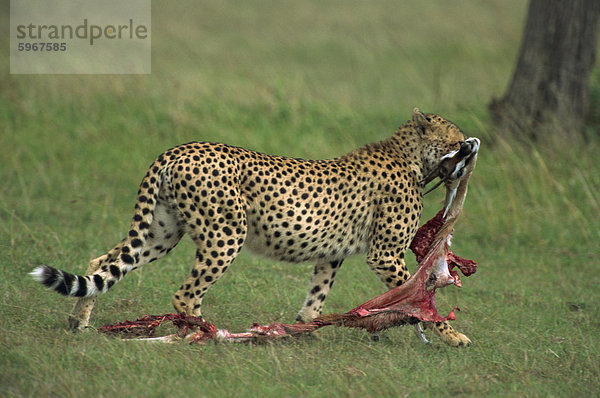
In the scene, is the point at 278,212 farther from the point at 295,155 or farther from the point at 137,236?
the point at 295,155

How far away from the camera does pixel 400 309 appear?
16.1 feet

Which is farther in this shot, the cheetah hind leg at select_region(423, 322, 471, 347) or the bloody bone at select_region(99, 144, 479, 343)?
the cheetah hind leg at select_region(423, 322, 471, 347)

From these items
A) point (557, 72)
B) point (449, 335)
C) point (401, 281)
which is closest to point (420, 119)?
point (401, 281)

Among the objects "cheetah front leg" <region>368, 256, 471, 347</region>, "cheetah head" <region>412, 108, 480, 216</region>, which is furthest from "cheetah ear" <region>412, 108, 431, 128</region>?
"cheetah front leg" <region>368, 256, 471, 347</region>

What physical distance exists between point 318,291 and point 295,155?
4.19m

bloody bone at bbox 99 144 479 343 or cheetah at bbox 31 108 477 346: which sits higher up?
cheetah at bbox 31 108 477 346

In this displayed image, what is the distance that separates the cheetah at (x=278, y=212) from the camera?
4.66 m

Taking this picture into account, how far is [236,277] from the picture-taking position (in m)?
6.31

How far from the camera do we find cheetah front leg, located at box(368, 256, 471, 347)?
5.03 meters

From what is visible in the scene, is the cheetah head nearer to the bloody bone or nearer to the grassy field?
the bloody bone

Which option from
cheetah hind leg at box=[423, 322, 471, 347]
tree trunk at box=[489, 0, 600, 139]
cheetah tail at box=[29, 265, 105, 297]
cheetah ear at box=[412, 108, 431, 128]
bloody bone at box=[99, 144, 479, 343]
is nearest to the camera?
cheetah tail at box=[29, 265, 105, 297]

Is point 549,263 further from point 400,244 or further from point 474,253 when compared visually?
point 400,244

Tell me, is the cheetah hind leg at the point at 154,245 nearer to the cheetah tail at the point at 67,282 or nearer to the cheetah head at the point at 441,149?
the cheetah tail at the point at 67,282

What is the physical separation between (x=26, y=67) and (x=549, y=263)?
7.94 m
